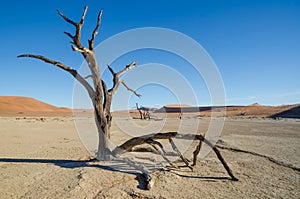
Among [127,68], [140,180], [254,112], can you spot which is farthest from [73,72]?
[254,112]

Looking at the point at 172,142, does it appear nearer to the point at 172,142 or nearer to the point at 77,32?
the point at 172,142

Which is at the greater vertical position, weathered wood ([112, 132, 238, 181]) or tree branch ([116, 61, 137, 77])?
tree branch ([116, 61, 137, 77])

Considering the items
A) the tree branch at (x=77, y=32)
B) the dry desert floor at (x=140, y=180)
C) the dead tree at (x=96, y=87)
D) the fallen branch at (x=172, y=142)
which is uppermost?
the tree branch at (x=77, y=32)

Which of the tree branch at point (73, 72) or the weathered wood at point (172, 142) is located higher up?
the tree branch at point (73, 72)

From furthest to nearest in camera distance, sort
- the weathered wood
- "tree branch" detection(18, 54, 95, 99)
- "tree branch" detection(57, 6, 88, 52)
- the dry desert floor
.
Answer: "tree branch" detection(18, 54, 95, 99) → "tree branch" detection(57, 6, 88, 52) → the weathered wood → the dry desert floor

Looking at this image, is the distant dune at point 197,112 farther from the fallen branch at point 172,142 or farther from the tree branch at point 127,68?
the fallen branch at point 172,142

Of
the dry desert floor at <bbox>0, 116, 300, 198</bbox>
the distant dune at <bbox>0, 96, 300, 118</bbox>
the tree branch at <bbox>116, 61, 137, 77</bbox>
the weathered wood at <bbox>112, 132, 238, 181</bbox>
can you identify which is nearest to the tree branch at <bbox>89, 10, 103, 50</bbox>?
the tree branch at <bbox>116, 61, 137, 77</bbox>

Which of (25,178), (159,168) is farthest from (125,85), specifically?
(25,178)

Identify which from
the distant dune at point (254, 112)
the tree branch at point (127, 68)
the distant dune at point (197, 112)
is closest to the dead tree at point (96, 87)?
the tree branch at point (127, 68)

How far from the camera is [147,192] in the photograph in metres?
4.25

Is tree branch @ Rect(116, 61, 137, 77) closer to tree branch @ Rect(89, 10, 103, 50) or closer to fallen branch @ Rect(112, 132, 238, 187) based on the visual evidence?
tree branch @ Rect(89, 10, 103, 50)

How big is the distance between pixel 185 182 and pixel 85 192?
80.8 inches

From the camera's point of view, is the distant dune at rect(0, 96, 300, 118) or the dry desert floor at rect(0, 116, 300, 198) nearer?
the dry desert floor at rect(0, 116, 300, 198)

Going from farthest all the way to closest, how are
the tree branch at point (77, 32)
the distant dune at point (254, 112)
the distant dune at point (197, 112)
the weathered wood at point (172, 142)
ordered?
the distant dune at point (197, 112), the distant dune at point (254, 112), the tree branch at point (77, 32), the weathered wood at point (172, 142)
